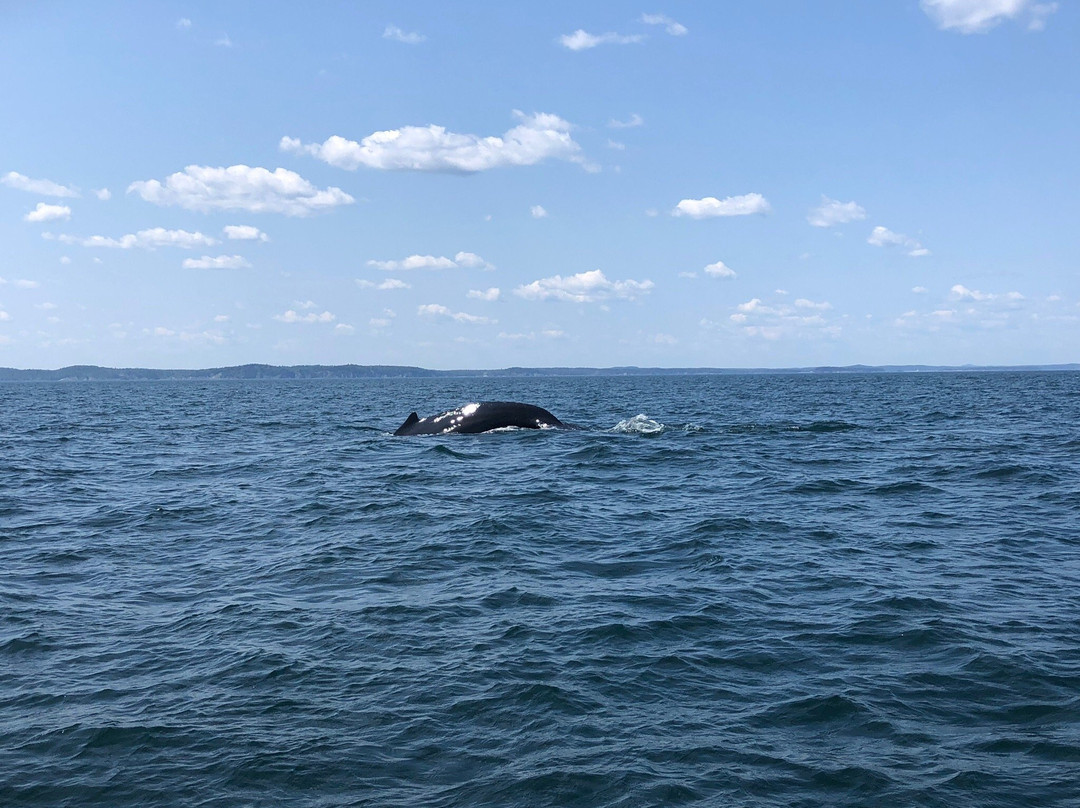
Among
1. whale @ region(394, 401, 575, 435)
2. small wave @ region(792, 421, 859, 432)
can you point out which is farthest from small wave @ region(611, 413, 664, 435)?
small wave @ region(792, 421, 859, 432)

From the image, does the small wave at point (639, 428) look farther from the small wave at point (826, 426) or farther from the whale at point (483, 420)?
the small wave at point (826, 426)

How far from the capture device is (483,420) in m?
29.3

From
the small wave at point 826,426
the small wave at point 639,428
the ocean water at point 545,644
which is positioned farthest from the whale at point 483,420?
the small wave at point 826,426

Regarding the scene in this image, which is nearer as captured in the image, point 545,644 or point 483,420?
point 545,644

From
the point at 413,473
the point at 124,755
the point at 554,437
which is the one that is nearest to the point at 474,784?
the point at 124,755

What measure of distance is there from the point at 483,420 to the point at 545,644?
20.1 m

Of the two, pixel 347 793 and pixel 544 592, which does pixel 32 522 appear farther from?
pixel 347 793

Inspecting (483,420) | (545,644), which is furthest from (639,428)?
(545,644)

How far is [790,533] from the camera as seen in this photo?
1488 centimetres

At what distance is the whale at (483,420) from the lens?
29344 millimetres

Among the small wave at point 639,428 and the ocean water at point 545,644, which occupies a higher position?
the small wave at point 639,428

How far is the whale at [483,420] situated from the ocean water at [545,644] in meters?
8.82

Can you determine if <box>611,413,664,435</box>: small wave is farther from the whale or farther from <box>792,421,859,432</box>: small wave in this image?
<box>792,421,859,432</box>: small wave

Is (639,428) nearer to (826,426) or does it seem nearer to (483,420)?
(483,420)
